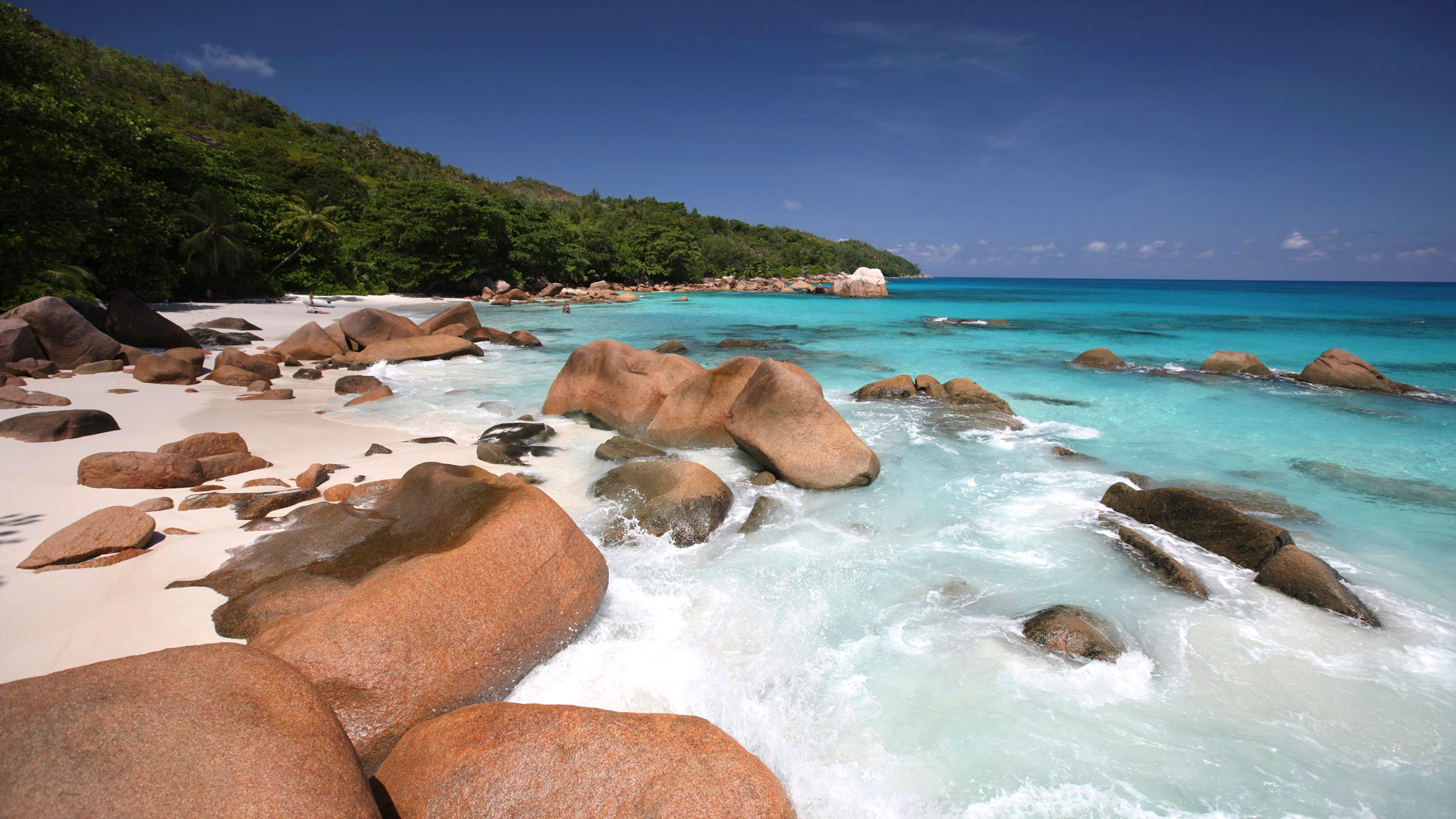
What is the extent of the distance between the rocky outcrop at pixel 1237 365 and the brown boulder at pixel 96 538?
2403 cm

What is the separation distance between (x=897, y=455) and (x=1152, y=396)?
378 inches

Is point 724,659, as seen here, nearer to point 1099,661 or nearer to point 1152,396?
point 1099,661

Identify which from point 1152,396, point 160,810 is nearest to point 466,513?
point 160,810

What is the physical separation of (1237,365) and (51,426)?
26.2 m

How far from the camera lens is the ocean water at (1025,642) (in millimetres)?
3584

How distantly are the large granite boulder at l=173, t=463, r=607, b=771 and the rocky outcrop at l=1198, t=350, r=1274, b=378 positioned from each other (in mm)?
21351

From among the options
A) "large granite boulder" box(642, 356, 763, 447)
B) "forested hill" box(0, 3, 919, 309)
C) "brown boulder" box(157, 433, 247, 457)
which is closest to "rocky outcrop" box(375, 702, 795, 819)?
"brown boulder" box(157, 433, 247, 457)

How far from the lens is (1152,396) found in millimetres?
14750

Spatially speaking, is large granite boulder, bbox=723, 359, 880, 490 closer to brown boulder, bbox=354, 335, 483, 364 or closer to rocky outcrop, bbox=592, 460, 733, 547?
rocky outcrop, bbox=592, 460, 733, 547

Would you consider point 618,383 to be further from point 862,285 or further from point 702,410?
point 862,285

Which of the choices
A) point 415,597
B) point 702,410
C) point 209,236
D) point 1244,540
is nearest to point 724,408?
point 702,410

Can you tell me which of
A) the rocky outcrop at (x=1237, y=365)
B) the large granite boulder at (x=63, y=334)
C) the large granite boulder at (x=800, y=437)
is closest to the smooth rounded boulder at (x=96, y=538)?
the large granite boulder at (x=800, y=437)

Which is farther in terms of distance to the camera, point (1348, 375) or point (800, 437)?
point (1348, 375)

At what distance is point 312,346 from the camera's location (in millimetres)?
15461
